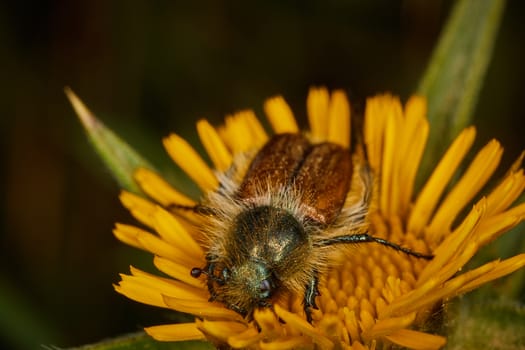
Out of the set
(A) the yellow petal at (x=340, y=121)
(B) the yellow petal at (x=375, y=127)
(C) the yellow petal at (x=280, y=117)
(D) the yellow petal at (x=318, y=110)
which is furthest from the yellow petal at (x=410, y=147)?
(C) the yellow petal at (x=280, y=117)

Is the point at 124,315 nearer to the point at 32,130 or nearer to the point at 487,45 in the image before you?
the point at 32,130

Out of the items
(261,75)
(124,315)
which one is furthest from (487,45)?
(124,315)

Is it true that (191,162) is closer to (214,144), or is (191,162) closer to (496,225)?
(214,144)

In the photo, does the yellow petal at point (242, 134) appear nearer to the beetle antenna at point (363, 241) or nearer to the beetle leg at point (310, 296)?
the beetle antenna at point (363, 241)

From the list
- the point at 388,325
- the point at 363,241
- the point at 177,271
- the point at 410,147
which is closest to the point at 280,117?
the point at 410,147

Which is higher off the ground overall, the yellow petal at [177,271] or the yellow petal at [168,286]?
the yellow petal at [177,271]

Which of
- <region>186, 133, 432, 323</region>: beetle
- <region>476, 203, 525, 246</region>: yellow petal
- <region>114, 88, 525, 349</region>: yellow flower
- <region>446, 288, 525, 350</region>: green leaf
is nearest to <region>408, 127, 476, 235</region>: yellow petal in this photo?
<region>114, 88, 525, 349</region>: yellow flower
